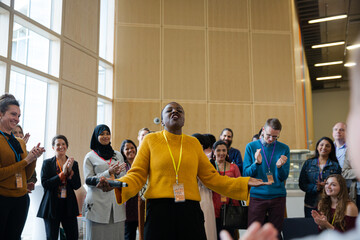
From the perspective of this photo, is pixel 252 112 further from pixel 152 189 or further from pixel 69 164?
pixel 152 189

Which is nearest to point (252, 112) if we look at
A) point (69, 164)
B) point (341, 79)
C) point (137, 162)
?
point (69, 164)

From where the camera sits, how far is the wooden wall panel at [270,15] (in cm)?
933

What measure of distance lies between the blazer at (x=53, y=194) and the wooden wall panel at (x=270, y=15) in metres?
6.81

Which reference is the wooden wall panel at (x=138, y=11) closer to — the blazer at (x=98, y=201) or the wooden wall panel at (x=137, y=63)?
the wooden wall panel at (x=137, y=63)

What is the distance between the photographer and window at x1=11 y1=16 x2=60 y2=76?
19.6ft

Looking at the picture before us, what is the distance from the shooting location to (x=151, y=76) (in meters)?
8.84

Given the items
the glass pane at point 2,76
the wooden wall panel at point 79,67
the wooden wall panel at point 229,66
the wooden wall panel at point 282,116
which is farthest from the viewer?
the wooden wall panel at point 229,66

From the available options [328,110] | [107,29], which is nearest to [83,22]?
[107,29]

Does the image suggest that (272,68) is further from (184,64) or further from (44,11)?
(44,11)

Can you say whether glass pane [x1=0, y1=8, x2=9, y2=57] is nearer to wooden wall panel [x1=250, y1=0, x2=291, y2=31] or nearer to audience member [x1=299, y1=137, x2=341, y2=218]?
audience member [x1=299, y1=137, x2=341, y2=218]

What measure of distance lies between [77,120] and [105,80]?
1807 millimetres

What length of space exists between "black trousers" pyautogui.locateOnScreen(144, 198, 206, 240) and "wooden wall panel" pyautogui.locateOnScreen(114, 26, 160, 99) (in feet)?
20.8

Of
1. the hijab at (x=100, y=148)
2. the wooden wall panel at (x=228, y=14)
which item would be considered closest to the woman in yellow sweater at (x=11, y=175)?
the hijab at (x=100, y=148)

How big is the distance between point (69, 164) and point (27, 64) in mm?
2994
